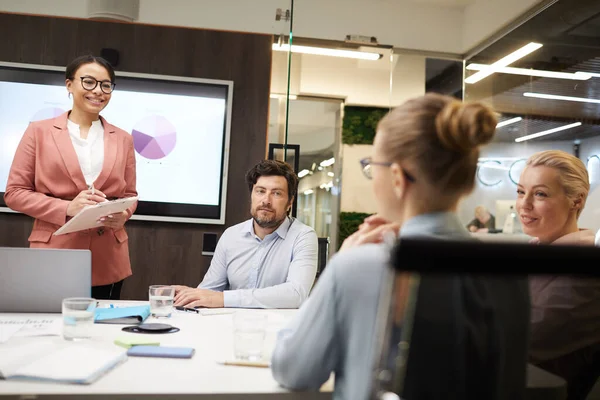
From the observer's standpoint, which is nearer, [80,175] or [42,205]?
[42,205]

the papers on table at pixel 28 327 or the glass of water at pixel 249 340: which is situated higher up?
the glass of water at pixel 249 340

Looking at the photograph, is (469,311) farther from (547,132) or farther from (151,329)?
(547,132)

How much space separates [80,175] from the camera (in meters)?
2.60

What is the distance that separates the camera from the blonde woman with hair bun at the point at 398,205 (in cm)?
88

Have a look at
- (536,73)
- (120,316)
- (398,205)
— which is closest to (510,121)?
(536,73)

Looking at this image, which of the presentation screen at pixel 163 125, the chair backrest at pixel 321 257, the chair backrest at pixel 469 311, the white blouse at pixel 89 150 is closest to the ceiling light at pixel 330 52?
the presentation screen at pixel 163 125

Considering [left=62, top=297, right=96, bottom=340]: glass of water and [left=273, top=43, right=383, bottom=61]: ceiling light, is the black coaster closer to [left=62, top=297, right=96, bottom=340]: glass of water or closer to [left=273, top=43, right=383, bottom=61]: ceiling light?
[left=62, top=297, right=96, bottom=340]: glass of water

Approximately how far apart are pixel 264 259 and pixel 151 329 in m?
1.02

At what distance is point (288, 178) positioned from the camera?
264 cm

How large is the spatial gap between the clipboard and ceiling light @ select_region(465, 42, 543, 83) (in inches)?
129

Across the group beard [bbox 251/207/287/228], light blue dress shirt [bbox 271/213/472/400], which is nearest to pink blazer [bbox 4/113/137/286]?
beard [bbox 251/207/287/228]

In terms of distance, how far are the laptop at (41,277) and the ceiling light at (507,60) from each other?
11.9 feet

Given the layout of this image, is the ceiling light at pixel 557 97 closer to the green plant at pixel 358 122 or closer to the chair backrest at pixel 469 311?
the green plant at pixel 358 122

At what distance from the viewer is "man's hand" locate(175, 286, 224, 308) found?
1976 millimetres
